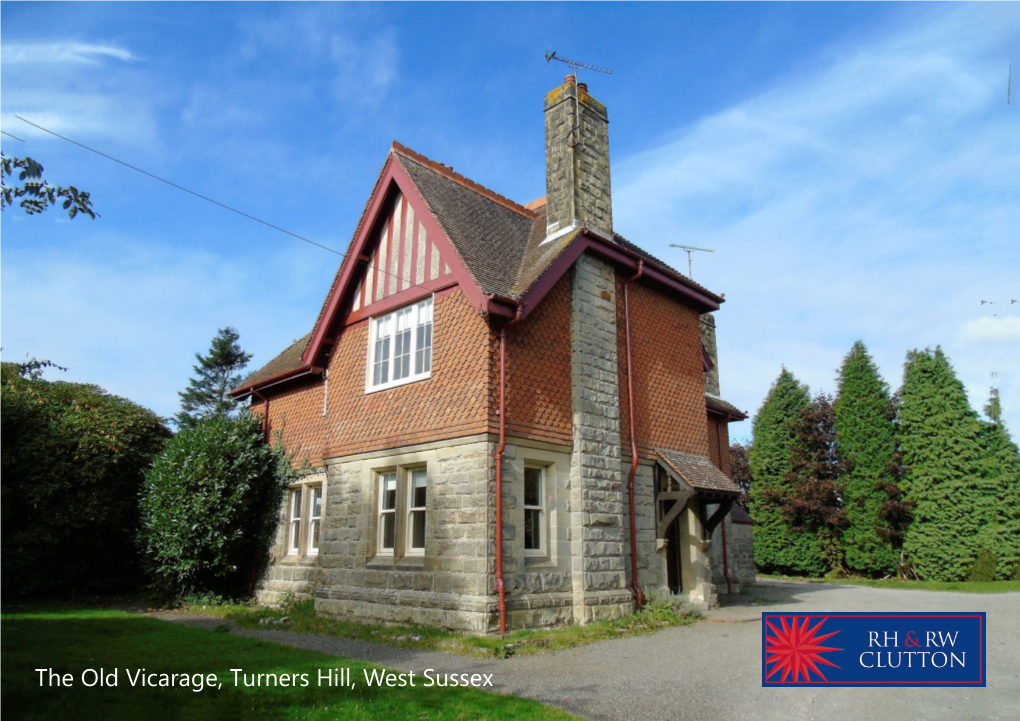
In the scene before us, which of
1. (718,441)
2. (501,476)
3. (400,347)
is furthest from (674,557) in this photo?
(400,347)

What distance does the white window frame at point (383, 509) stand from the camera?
13.1 metres

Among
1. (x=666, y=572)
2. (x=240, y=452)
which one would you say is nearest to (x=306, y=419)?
(x=240, y=452)

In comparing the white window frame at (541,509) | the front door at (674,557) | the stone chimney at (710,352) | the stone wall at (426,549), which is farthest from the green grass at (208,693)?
the stone chimney at (710,352)

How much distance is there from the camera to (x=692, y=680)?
7980 mm

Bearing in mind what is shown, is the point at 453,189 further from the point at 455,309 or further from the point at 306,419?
the point at 306,419

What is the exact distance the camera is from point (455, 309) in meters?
12.9

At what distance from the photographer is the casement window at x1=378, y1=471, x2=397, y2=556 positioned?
13.3 metres

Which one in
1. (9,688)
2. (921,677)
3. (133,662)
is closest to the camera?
(9,688)

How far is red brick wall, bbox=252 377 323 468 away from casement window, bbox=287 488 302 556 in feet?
2.53

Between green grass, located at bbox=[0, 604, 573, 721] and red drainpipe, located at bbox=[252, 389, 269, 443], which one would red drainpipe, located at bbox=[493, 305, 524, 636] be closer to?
green grass, located at bbox=[0, 604, 573, 721]

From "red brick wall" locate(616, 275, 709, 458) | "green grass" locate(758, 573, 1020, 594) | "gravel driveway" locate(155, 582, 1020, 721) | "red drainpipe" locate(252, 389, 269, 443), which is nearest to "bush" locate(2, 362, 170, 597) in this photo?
"red drainpipe" locate(252, 389, 269, 443)

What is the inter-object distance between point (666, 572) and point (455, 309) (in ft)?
22.3

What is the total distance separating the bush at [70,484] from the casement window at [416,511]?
8.17 m

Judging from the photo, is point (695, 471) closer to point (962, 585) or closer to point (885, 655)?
point (885, 655)
